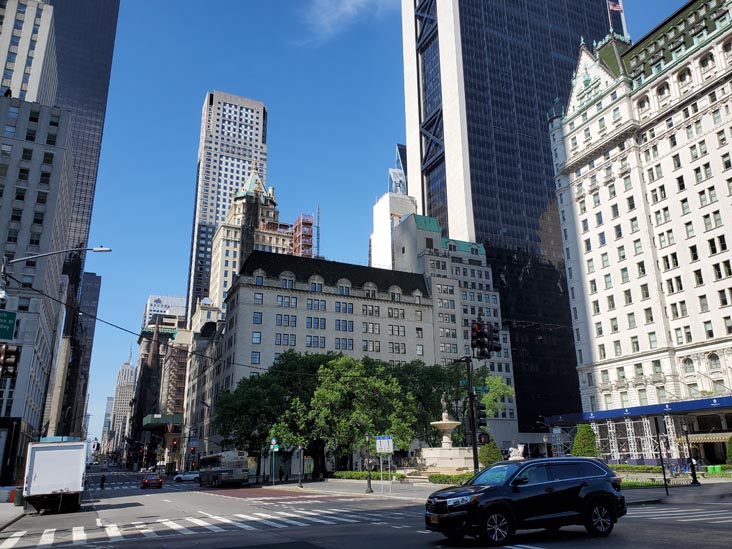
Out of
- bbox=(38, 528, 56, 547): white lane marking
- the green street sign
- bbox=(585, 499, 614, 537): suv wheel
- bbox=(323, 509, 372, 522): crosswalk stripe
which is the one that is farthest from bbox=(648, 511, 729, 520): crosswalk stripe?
the green street sign

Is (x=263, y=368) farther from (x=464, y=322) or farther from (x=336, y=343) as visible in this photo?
(x=464, y=322)

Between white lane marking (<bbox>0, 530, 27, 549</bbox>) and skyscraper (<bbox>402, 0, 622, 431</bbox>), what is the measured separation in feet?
399

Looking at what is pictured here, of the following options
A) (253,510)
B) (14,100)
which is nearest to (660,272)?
(253,510)

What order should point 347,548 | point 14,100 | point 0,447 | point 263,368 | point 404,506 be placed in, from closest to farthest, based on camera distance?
point 347,548 < point 404,506 < point 0,447 < point 14,100 < point 263,368

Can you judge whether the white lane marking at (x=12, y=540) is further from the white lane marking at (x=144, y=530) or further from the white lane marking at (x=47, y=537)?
the white lane marking at (x=144, y=530)

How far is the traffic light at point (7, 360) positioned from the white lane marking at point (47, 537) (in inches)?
220

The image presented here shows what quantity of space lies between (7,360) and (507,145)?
149542mm

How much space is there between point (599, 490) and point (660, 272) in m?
62.3

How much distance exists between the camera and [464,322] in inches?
4663

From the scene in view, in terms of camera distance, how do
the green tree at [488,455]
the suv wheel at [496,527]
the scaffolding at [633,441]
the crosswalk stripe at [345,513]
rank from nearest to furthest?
the suv wheel at [496,527] < the crosswalk stripe at [345,513] < the green tree at [488,455] < the scaffolding at [633,441]

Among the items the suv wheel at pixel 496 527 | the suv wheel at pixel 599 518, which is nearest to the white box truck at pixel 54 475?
the suv wheel at pixel 496 527

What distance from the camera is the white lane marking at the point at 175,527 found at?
60.1 ft

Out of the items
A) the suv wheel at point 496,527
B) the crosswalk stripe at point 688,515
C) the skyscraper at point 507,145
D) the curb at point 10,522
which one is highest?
the skyscraper at point 507,145

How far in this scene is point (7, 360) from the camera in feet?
64.2
